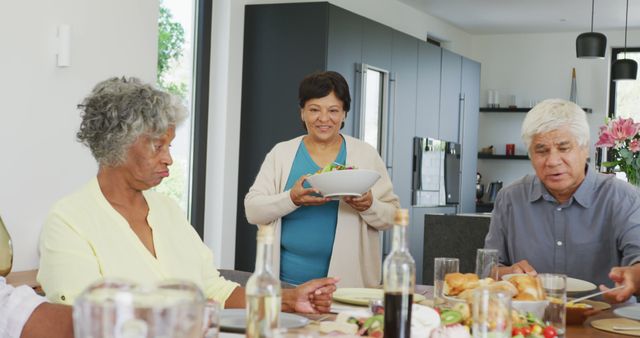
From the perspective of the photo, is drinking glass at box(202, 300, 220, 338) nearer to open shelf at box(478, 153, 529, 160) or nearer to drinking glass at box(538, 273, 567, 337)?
drinking glass at box(538, 273, 567, 337)

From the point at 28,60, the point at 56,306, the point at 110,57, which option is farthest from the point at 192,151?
the point at 56,306

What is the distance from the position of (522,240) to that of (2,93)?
83.7 inches

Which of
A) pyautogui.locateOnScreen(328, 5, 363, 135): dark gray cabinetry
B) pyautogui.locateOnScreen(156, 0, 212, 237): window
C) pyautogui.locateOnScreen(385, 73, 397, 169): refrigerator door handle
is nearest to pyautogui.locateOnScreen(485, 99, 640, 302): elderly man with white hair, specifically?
pyautogui.locateOnScreen(156, 0, 212, 237): window

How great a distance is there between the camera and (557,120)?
8.69 ft

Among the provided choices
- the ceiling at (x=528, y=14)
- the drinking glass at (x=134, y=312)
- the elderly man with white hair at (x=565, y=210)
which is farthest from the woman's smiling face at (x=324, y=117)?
the ceiling at (x=528, y=14)

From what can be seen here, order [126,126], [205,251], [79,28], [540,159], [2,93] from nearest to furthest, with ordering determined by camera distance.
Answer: [126,126]
[205,251]
[540,159]
[2,93]
[79,28]

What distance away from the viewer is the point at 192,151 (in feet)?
17.9

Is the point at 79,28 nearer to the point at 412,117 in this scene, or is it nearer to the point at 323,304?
the point at 323,304

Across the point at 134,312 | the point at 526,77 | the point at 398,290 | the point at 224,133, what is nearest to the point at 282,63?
the point at 224,133

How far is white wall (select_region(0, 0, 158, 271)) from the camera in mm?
3711

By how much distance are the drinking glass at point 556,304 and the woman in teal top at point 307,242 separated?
1.20 m

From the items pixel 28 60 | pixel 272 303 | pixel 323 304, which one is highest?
pixel 28 60

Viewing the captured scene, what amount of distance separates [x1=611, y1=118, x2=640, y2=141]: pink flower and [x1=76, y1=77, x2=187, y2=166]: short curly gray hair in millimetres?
2530

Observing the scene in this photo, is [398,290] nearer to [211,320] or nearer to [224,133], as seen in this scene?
[211,320]
